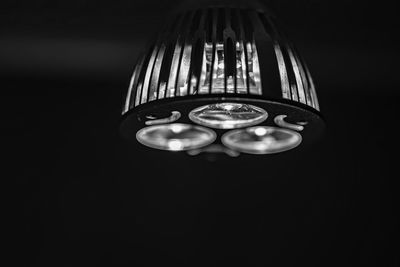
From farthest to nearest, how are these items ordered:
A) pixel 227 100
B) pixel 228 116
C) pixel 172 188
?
pixel 172 188 → pixel 228 116 → pixel 227 100

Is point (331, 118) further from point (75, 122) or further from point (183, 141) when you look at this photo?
point (183, 141)

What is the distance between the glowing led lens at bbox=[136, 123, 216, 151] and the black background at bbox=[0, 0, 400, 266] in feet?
4.43

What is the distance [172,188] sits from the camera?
2.84 metres

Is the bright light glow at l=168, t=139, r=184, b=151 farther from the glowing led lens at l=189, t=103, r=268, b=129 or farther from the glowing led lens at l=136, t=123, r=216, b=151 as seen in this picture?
the glowing led lens at l=189, t=103, r=268, b=129

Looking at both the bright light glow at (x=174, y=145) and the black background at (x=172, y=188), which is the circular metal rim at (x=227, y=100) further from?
the black background at (x=172, y=188)

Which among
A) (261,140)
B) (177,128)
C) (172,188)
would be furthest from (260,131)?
(172,188)

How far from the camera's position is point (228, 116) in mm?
1262

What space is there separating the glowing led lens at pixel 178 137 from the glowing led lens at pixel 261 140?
0.13 ft

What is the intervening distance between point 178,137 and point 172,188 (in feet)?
4.93

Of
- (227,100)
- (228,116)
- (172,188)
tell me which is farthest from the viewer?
(172,188)

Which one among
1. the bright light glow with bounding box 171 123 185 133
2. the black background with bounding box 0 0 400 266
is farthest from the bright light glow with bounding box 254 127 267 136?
the black background with bounding box 0 0 400 266

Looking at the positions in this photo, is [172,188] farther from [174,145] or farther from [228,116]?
[228,116]

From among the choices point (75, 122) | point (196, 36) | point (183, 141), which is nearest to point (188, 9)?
point (196, 36)

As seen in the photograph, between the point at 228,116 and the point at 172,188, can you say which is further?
the point at 172,188
